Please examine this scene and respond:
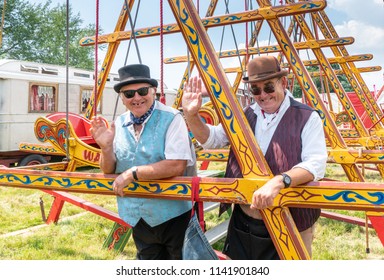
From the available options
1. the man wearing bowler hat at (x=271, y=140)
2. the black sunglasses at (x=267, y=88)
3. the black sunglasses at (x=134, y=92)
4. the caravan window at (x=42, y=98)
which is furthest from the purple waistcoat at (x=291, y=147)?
the caravan window at (x=42, y=98)

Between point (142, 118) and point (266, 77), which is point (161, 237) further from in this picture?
point (266, 77)

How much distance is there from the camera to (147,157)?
1.96 metres

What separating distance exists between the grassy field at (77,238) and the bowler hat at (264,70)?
220 centimetres

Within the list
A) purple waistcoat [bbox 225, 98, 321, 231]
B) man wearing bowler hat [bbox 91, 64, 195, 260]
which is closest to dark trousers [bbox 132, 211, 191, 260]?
man wearing bowler hat [bbox 91, 64, 195, 260]

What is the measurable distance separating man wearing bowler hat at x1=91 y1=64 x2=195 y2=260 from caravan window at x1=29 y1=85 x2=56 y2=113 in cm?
705

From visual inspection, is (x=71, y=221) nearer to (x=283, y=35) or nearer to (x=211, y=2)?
(x=283, y=35)

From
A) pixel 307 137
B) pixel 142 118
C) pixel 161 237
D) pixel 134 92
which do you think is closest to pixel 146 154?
pixel 142 118

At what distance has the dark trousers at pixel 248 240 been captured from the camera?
1878mm

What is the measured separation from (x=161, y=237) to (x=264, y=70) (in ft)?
3.49

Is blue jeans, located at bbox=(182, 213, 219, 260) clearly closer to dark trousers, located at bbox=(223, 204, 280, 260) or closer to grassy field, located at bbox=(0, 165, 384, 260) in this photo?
dark trousers, located at bbox=(223, 204, 280, 260)

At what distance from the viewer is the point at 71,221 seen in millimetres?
4551

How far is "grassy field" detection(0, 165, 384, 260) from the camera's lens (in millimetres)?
3457

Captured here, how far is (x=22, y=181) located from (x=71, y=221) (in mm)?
2409

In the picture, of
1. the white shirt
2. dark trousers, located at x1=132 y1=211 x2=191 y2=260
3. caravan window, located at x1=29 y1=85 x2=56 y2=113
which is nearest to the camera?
the white shirt
